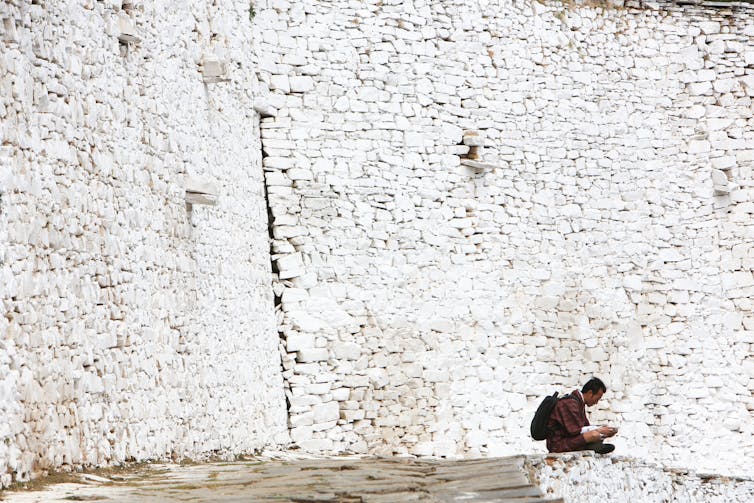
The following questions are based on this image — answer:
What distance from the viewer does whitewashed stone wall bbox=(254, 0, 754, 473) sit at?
40.2 ft

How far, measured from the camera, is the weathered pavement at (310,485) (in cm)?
612

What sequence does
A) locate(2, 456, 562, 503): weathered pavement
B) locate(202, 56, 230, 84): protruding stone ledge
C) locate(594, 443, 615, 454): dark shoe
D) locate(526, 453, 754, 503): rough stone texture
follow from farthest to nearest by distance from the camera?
locate(202, 56, 230, 84): protruding stone ledge
locate(594, 443, 615, 454): dark shoe
locate(526, 453, 754, 503): rough stone texture
locate(2, 456, 562, 503): weathered pavement

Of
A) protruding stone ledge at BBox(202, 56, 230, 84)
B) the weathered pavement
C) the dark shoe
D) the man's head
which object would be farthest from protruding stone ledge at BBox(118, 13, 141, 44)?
the dark shoe

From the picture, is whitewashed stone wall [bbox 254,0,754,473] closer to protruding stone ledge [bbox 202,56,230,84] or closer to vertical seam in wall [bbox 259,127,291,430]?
vertical seam in wall [bbox 259,127,291,430]

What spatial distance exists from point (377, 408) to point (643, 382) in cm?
403

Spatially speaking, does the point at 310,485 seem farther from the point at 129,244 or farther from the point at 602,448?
the point at 602,448

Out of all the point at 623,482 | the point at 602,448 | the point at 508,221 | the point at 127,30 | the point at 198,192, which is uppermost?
the point at 127,30

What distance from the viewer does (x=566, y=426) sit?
906 centimetres

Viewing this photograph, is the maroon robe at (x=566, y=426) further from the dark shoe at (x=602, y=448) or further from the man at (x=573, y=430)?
the dark shoe at (x=602, y=448)

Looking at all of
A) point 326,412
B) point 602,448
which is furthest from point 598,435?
point 326,412

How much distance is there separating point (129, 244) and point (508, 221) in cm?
637

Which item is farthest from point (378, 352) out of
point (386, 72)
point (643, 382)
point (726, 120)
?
point (726, 120)

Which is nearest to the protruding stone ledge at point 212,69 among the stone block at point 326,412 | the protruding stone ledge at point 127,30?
the protruding stone ledge at point 127,30

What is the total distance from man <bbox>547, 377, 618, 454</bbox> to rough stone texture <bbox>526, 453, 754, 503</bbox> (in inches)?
11.4
